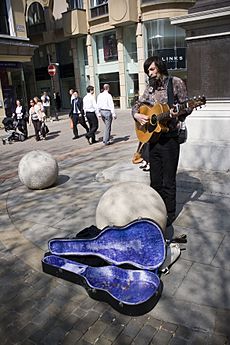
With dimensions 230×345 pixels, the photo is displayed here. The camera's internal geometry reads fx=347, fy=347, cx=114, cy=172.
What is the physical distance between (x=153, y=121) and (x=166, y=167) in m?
0.63

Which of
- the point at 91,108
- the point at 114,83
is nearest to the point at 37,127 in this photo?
the point at 91,108

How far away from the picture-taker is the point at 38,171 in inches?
263

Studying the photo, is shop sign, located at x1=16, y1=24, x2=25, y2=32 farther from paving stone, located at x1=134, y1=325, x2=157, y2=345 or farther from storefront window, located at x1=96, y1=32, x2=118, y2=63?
paving stone, located at x1=134, y1=325, x2=157, y2=345

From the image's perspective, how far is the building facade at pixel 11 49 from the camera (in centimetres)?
2025

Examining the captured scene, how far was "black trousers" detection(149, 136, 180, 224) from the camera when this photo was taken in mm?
4297

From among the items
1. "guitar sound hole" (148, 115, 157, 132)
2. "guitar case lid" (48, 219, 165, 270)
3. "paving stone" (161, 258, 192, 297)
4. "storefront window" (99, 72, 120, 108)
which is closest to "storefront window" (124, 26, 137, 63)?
"storefront window" (99, 72, 120, 108)

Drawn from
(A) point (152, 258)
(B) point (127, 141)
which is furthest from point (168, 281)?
(B) point (127, 141)

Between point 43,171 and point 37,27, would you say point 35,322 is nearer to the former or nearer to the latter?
point 43,171

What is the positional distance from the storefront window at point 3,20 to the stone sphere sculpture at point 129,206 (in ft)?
65.5

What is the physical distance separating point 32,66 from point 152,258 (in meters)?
34.2

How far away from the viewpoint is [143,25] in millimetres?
25312

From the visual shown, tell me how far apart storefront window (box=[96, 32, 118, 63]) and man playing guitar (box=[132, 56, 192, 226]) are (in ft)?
82.0

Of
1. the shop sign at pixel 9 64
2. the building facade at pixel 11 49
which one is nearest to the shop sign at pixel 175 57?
the building facade at pixel 11 49

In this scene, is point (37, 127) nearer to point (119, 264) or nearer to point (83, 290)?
point (83, 290)
